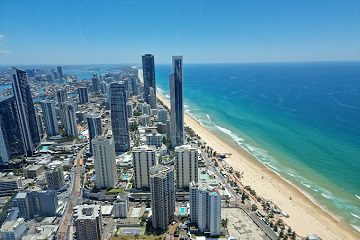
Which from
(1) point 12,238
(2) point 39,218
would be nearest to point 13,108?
(2) point 39,218

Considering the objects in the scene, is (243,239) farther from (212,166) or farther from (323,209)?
(212,166)

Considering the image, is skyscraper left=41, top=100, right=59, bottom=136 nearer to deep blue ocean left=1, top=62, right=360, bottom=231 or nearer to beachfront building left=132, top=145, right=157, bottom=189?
deep blue ocean left=1, top=62, right=360, bottom=231

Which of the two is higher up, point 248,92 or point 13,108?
point 13,108

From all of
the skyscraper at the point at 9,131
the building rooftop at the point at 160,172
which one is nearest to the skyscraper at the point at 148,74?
the skyscraper at the point at 9,131

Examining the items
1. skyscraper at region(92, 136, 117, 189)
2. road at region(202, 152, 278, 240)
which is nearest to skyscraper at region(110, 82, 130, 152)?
skyscraper at region(92, 136, 117, 189)

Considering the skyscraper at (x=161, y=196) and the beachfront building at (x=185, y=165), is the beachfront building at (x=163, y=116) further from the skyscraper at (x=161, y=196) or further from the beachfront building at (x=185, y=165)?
→ the skyscraper at (x=161, y=196)

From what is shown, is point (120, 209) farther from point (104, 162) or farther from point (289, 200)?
point (289, 200)

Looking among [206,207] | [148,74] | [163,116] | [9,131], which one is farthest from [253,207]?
[148,74]

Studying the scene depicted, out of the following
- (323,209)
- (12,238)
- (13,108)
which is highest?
(13,108)
